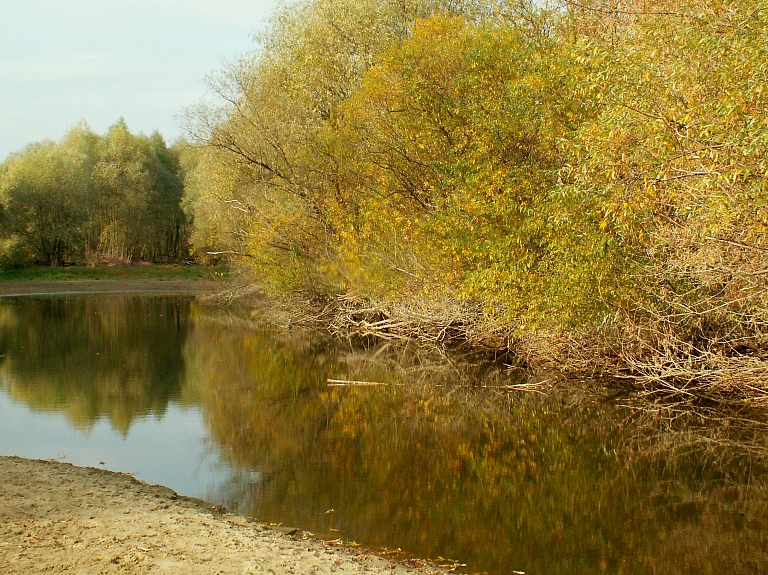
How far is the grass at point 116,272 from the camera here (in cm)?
5356

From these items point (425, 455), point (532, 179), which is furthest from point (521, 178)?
point (425, 455)

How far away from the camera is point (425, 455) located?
11.9m

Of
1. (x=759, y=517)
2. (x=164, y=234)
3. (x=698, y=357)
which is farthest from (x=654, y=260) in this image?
(x=164, y=234)

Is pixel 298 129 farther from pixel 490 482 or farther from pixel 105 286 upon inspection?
pixel 105 286

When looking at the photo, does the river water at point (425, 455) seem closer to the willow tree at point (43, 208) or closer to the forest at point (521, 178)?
the forest at point (521, 178)

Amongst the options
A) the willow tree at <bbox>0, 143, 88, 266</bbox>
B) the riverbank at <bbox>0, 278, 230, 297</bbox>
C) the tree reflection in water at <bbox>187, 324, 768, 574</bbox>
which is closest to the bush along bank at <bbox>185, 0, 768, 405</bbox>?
the tree reflection in water at <bbox>187, 324, 768, 574</bbox>

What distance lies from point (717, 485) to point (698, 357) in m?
4.56

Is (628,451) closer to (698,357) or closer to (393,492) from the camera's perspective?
(698,357)

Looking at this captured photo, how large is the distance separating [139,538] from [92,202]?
2184 inches

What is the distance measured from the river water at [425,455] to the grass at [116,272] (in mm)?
34404

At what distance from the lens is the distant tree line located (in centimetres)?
5469

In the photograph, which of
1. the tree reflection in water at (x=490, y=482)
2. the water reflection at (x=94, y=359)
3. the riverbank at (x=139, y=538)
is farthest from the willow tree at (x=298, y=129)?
the riverbank at (x=139, y=538)

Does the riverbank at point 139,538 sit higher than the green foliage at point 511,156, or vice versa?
the green foliage at point 511,156

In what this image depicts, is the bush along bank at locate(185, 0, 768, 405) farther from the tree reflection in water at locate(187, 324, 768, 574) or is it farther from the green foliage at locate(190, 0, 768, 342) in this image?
the tree reflection in water at locate(187, 324, 768, 574)
